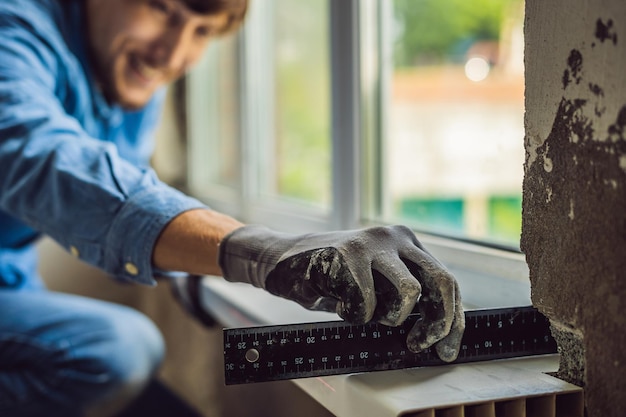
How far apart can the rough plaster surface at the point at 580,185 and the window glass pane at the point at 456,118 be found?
0.21 m

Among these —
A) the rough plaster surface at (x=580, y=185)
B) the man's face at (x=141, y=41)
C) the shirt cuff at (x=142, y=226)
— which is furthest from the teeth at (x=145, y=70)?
the rough plaster surface at (x=580, y=185)

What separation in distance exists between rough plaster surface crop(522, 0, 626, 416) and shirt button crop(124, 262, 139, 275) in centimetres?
52

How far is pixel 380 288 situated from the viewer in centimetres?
74

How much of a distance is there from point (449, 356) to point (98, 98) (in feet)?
4.18

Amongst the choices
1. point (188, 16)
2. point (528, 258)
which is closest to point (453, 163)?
point (188, 16)

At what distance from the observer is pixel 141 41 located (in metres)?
1.66

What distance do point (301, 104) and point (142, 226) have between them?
3.92 feet

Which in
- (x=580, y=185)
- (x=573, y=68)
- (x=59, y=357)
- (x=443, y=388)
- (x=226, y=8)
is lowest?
(x=59, y=357)

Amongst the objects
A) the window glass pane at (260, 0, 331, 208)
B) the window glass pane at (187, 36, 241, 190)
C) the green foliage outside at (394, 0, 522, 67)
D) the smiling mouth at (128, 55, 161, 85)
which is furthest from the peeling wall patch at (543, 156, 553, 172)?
the green foliage outside at (394, 0, 522, 67)

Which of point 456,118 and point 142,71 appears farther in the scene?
point 456,118

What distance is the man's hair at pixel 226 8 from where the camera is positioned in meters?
1.62

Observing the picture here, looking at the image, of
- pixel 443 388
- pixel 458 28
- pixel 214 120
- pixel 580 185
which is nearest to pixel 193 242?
pixel 443 388

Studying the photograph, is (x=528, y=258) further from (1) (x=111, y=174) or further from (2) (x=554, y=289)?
(1) (x=111, y=174)

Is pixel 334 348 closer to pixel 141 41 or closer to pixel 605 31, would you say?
pixel 605 31
